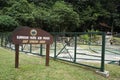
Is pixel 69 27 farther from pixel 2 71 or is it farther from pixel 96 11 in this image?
pixel 2 71

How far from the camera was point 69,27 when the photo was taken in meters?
35.6

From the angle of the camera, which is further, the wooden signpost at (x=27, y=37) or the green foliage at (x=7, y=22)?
the green foliage at (x=7, y=22)

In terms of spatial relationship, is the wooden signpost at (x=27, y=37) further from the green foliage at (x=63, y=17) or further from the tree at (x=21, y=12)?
the green foliage at (x=63, y=17)

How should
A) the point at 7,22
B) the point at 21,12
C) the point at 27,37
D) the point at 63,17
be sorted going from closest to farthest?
the point at 27,37 → the point at 7,22 → the point at 21,12 → the point at 63,17

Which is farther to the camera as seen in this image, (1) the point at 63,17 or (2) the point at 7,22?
(1) the point at 63,17

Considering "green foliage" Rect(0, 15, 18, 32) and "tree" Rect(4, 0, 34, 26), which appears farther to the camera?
"tree" Rect(4, 0, 34, 26)

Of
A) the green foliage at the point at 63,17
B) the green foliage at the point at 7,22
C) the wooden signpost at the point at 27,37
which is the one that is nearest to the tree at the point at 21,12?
the green foliage at the point at 7,22

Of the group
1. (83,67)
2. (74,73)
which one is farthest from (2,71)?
(83,67)

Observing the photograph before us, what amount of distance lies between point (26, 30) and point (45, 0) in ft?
109

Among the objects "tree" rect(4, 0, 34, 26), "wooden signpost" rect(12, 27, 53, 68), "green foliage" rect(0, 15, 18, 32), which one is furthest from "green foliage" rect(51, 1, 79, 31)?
"wooden signpost" rect(12, 27, 53, 68)

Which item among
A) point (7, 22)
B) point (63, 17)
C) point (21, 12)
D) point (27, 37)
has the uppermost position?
point (21, 12)

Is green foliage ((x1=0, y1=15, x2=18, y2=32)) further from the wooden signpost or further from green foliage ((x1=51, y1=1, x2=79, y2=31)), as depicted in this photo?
the wooden signpost

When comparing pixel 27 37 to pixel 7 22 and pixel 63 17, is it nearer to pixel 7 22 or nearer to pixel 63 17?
pixel 7 22

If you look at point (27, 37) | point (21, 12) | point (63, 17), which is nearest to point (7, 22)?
point (21, 12)
